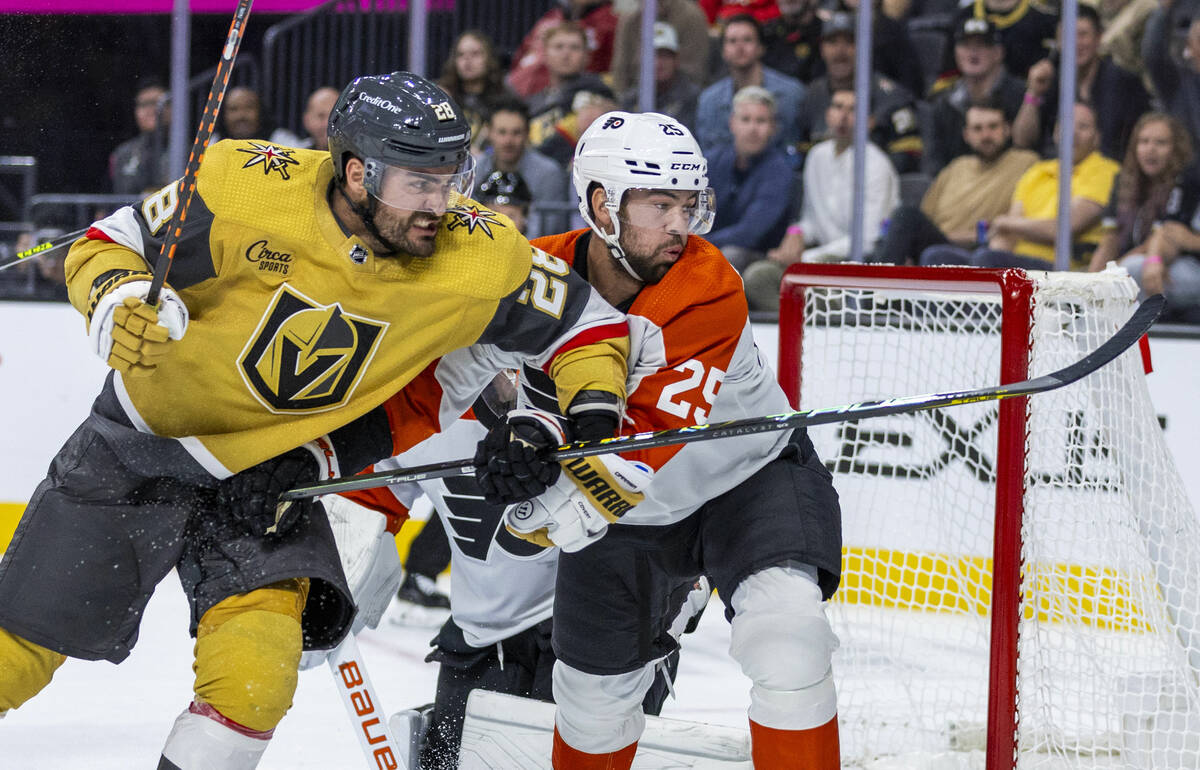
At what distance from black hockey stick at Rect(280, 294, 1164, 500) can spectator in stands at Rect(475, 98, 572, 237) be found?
2574 mm

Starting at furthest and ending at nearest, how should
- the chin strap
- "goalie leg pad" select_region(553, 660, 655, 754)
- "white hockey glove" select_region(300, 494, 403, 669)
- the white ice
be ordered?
the white ice, "white hockey glove" select_region(300, 494, 403, 669), "goalie leg pad" select_region(553, 660, 655, 754), the chin strap

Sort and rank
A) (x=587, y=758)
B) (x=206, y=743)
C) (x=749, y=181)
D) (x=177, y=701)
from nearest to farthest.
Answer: (x=206, y=743) → (x=587, y=758) → (x=177, y=701) → (x=749, y=181)

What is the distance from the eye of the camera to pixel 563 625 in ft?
7.58

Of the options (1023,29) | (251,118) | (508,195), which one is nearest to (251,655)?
(508,195)

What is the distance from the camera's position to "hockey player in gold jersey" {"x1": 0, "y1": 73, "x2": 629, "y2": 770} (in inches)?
73.2

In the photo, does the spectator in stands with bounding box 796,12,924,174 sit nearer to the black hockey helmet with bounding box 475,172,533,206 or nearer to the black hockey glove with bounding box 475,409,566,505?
the black hockey helmet with bounding box 475,172,533,206

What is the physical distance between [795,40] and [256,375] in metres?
3.02

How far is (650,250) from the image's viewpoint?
2.22 meters

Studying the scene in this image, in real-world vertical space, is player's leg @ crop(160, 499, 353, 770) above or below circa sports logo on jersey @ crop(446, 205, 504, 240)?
below

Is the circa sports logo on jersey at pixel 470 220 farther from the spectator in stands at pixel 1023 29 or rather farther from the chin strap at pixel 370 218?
the spectator in stands at pixel 1023 29

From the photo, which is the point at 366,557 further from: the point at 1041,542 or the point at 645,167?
the point at 1041,542

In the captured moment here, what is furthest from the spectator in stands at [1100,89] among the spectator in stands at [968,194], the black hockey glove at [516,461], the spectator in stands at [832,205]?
the black hockey glove at [516,461]

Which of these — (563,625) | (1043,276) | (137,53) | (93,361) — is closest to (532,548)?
(563,625)

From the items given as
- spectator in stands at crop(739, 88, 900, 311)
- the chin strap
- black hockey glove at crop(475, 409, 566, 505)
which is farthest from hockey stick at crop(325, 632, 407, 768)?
spectator in stands at crop(739, 88, 900, 311)
